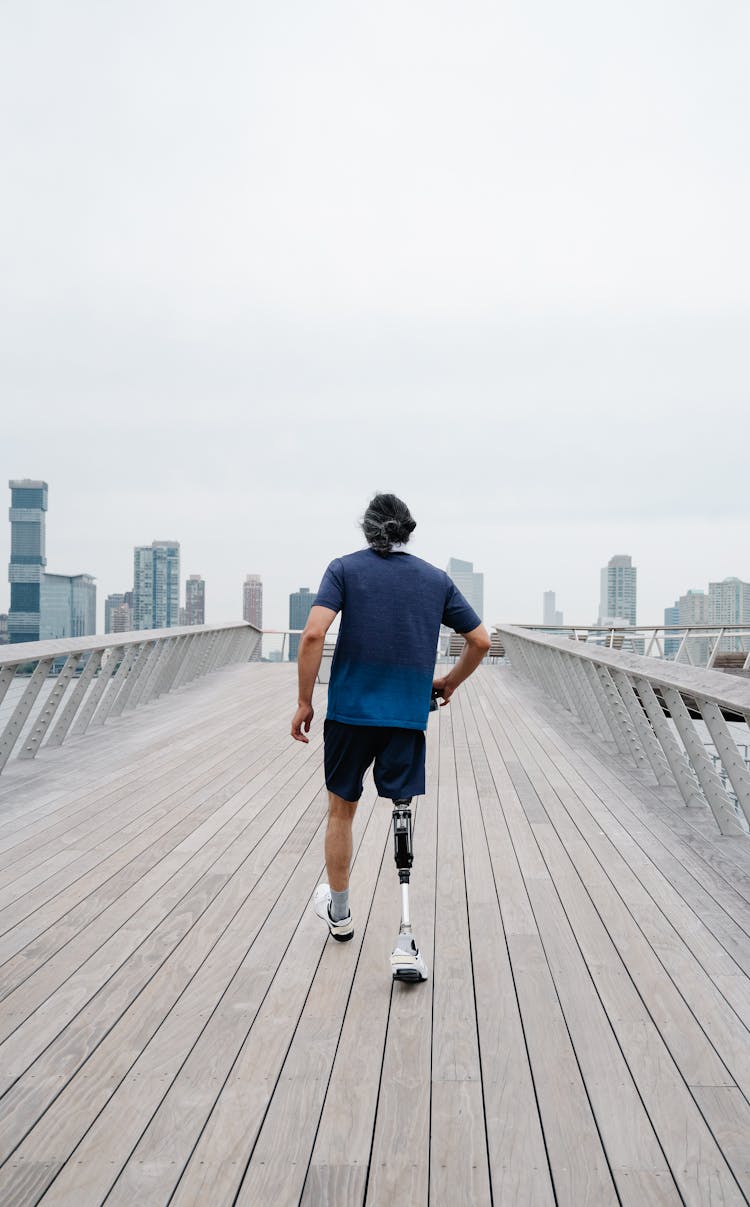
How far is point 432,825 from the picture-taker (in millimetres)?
5117

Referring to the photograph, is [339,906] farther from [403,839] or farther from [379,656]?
[379,656]

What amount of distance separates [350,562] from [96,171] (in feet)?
72.8

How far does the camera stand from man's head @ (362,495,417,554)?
9.64 feet

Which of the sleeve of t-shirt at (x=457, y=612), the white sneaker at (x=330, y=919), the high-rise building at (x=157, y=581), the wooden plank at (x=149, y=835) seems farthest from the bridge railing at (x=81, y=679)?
the high-rise building at (x=157, y=581)

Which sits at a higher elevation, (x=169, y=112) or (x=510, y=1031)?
(x=169, y=112)

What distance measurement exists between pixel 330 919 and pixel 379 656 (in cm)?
103

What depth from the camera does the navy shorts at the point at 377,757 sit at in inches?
116

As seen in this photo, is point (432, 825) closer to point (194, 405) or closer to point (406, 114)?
point (406, 114)

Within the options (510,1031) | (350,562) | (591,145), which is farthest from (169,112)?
(510,1031)

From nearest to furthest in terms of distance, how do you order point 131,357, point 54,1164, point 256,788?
1. point 54,1164
2. point 256,788
3. point 131,357

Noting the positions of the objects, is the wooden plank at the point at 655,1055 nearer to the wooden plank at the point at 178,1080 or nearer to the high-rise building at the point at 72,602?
the wooden plank at the point at 178,1080

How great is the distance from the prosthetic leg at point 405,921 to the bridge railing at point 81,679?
363cm

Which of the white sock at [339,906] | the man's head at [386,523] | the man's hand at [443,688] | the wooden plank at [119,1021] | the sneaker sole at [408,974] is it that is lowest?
the wooden plank at [119,1021]

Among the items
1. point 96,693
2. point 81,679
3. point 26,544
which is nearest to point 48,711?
point 81,679
